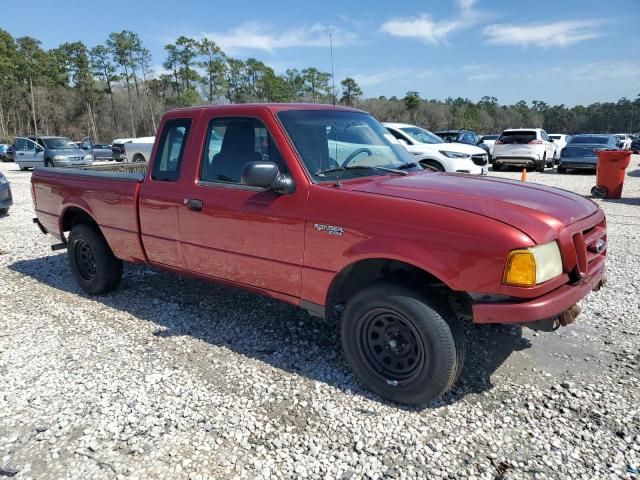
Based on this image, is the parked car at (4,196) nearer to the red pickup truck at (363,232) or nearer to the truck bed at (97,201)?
the truck bed at (97,201)

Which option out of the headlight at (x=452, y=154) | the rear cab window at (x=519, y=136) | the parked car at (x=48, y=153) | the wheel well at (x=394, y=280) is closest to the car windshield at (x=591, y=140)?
the rear cab window at (x=519, y=136)

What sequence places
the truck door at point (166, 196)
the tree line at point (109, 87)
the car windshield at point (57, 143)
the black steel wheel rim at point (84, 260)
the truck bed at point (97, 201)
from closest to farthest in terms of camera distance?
1. the truck door at point (166, 196)
2. the truck bed at point (97, 201)
3. the black steel wheel rim at point (84, 260)
4. the car windshield at point (57, 143)
5. the tree line at point (109, 87)

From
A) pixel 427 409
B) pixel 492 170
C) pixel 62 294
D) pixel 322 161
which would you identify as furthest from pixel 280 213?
pixel 492 170

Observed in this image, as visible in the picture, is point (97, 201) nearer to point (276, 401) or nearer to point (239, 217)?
point (239, 217)

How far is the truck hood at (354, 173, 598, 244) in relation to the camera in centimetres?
262

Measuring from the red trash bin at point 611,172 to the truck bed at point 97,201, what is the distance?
1133 centimetres

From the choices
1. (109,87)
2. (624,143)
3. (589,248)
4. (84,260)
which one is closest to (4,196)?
(84,260)

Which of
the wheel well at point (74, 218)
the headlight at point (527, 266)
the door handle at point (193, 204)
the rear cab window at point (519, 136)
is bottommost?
the wheel well at point (74, 218)

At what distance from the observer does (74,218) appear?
530cm

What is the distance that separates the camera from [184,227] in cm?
394

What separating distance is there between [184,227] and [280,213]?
1.10m

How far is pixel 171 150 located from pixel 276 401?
2385mm

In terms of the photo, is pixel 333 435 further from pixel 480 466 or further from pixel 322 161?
pixel 322 161

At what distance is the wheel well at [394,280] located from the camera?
297 centimetres
